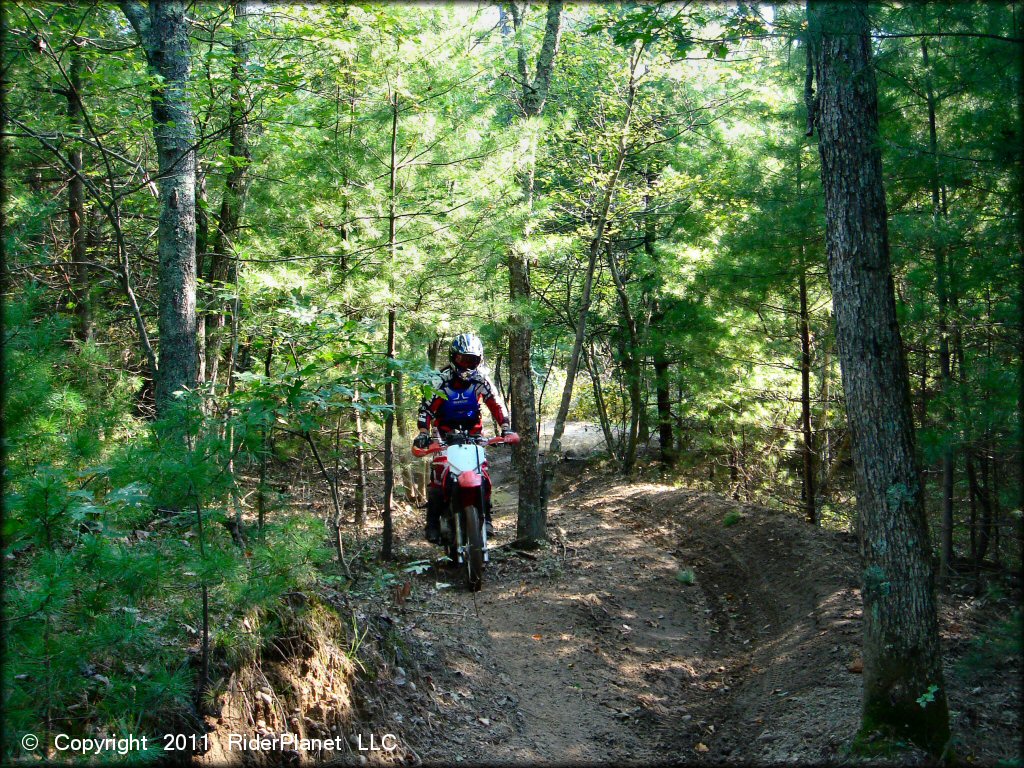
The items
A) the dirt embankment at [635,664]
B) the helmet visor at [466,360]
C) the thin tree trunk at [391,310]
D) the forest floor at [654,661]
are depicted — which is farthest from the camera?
the thin tree trunk at [391,310]

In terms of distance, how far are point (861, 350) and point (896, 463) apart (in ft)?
2.37

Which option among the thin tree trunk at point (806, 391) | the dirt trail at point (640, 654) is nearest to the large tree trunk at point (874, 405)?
the dirt trail at point (640, 654)

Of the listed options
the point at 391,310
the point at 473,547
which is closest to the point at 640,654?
the point at 473,547

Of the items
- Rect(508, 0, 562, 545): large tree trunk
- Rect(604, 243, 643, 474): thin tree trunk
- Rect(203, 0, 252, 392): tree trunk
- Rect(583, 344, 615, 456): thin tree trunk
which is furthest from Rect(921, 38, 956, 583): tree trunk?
Rect(583, 344, 615, 456): thin tree trunk

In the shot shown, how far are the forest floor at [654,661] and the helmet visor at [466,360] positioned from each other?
2.46 metres

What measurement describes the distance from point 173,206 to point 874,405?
592 cm

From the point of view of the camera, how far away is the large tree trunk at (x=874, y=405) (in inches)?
153

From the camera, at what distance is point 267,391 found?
429 centimetres

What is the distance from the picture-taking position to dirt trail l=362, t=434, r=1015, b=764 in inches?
183

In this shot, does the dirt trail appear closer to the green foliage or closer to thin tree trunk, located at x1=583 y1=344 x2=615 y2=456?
the green foliage

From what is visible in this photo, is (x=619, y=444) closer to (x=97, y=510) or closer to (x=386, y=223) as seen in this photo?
(x=386, y=223)

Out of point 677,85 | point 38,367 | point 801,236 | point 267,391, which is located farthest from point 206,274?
point 677,85

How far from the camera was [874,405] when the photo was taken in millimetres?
4035

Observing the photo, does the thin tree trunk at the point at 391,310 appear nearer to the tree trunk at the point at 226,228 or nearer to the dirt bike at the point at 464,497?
the dirt bike at the point at 464,497
